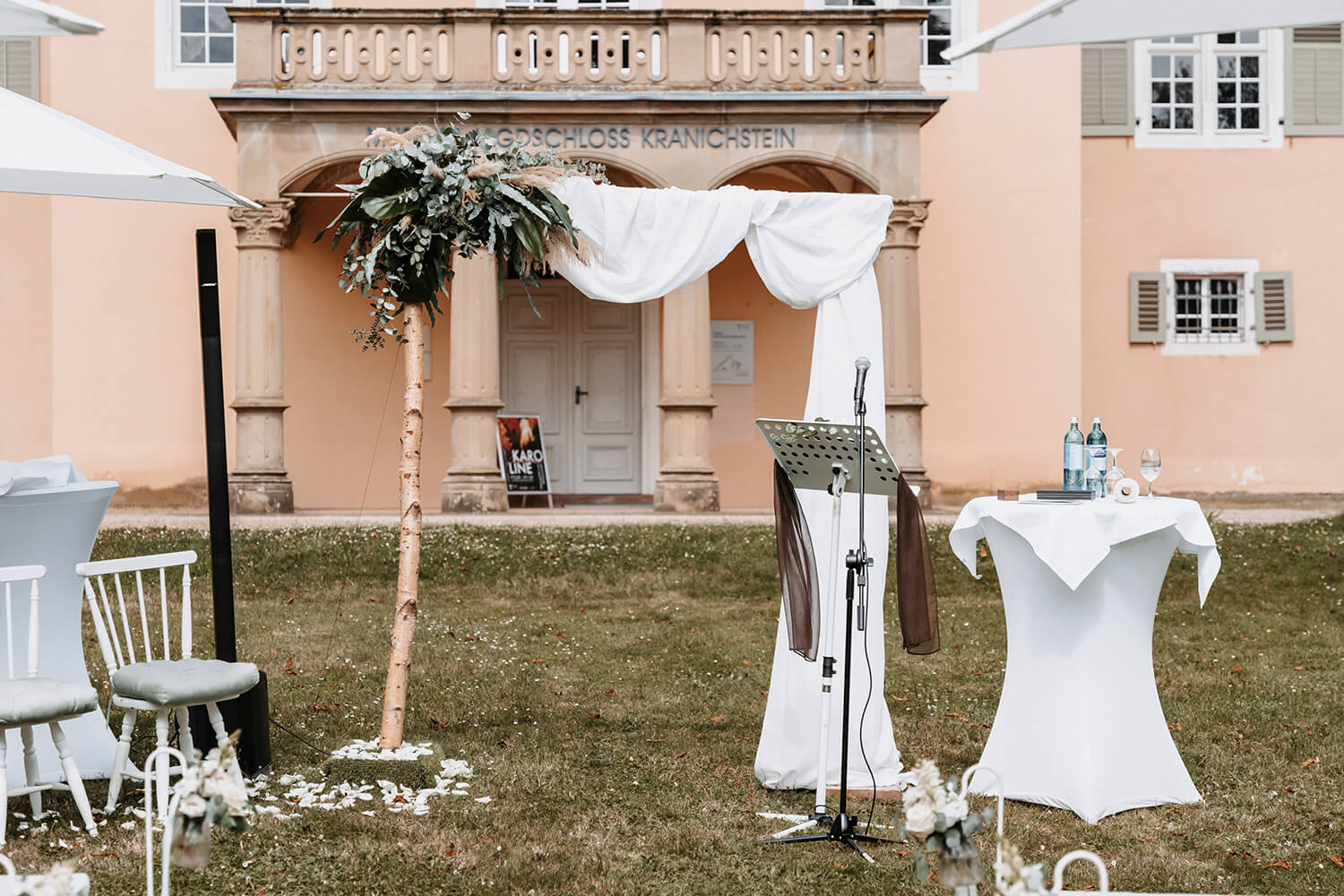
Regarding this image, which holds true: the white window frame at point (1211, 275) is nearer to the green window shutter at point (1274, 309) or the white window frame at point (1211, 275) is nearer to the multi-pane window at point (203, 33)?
the green window shutter at point (1274, 309)

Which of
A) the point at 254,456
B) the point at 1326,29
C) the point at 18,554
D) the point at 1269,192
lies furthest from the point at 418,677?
the point at 1326,29

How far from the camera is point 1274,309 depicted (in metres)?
14.9

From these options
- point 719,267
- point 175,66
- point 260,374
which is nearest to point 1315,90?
point 719,267

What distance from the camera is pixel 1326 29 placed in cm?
1506

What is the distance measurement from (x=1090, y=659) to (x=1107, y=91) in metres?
11.8

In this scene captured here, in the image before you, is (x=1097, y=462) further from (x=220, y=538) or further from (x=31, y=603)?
(x=31, y=603)

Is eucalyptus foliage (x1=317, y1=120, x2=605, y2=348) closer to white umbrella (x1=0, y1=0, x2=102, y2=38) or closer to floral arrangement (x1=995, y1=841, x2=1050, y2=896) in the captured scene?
white umbrella (x1=0, y1=0, x2=102, y2=38)

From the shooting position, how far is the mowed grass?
159 inches

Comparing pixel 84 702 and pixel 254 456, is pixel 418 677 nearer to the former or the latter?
pixel 84 702

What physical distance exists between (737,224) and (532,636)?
3771 millimetres

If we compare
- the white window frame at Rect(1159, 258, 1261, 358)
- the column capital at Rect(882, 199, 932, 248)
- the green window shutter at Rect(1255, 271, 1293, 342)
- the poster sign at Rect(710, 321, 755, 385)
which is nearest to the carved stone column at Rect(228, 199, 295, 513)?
the poster sign at Rect(710, 321, 755, 385)

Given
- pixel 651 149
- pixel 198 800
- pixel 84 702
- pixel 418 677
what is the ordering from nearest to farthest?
pixel 198 800
pixel 84 702
pixel 418 677
pixel 651 149

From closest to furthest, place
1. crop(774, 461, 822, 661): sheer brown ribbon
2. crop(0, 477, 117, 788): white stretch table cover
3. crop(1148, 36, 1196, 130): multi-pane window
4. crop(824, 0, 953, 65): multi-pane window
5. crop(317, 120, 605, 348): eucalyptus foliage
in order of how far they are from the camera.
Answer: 1. crop(0, 477, 117, 788): white stretch table cover
2. crop(774, 461, 822, 661): sheer brown ribbon
3. crop(317, 120, 605, 348): eucalyptus foliage
4. crop(824, 0, 953, 65): multi-pane window
5. crop(1148, 36, 1196, 130): multi-pane window

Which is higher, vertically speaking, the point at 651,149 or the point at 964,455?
the point at 651,149
